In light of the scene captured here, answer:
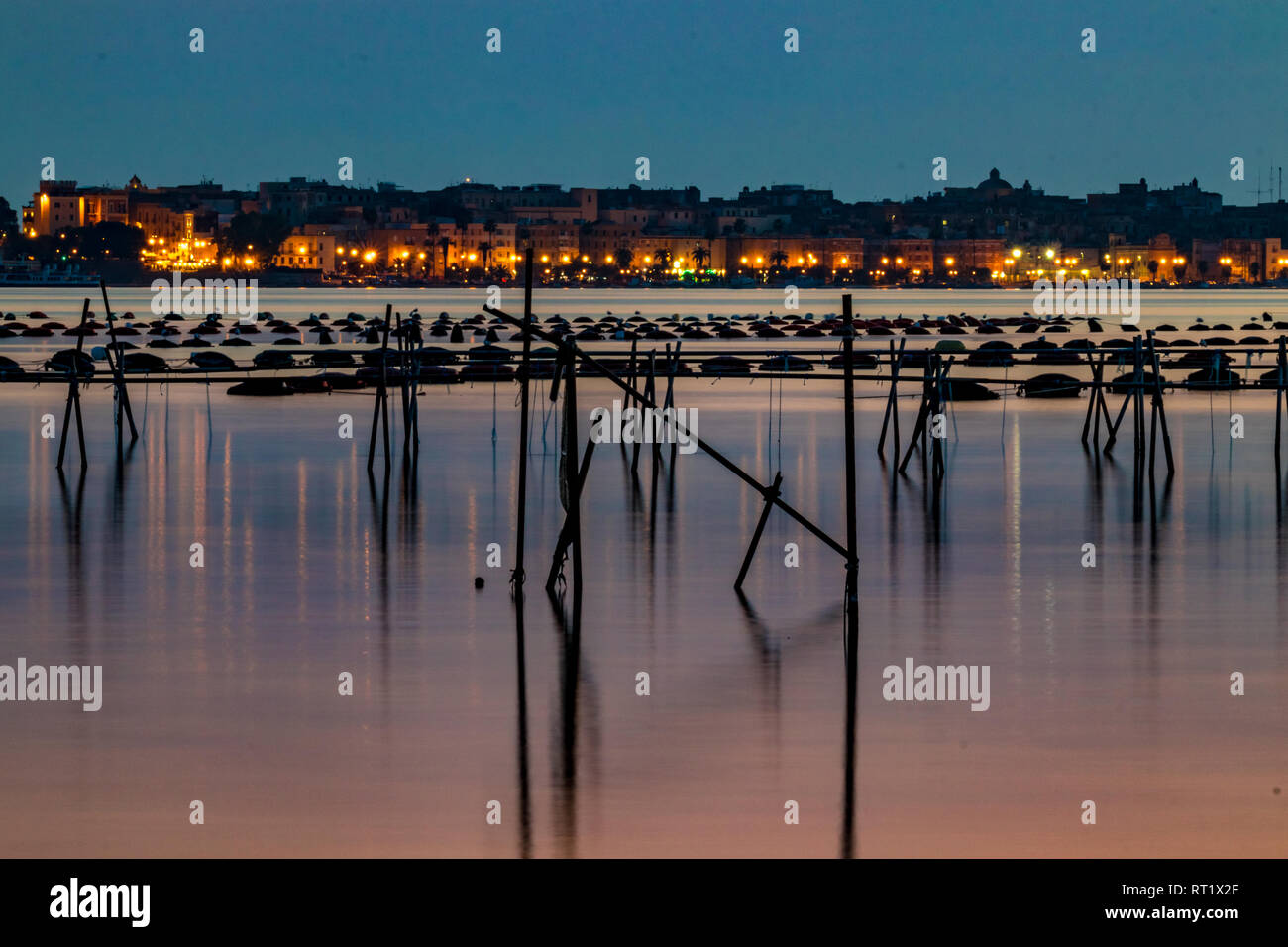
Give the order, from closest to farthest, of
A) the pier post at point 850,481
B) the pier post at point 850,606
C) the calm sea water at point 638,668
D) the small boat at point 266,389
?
1. the calm sea water at point 638,668
2. the pier post at point 850,606
3. the pier post at point 850,481
4. the small boat at point 266,389

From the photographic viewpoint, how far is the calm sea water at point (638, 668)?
30.6ft

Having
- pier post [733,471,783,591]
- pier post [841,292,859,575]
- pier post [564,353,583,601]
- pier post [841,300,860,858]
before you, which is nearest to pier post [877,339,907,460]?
pier post [733,471,783,591]

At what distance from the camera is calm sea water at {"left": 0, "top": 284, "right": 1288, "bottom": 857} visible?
30.6 feet

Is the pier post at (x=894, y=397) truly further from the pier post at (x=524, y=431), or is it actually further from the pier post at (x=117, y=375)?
the pier post at (x=117, y=375)

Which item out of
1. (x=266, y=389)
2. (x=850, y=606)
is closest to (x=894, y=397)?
(x=850, y=606)

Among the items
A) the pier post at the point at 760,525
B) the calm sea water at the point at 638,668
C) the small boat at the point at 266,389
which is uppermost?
the small boat at the point at 266,389

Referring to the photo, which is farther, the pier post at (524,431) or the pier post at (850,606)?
the pier post at (524,431)

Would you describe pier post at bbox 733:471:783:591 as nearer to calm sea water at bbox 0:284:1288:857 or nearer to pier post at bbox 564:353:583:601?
calm sea water at bbox 0:284:1288:857

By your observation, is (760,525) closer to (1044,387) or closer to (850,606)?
(850,606)

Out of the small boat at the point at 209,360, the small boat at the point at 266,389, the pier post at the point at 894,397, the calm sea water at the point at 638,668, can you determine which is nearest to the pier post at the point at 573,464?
the calm sea water at the point at 638,668

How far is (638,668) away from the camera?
12.9 m
